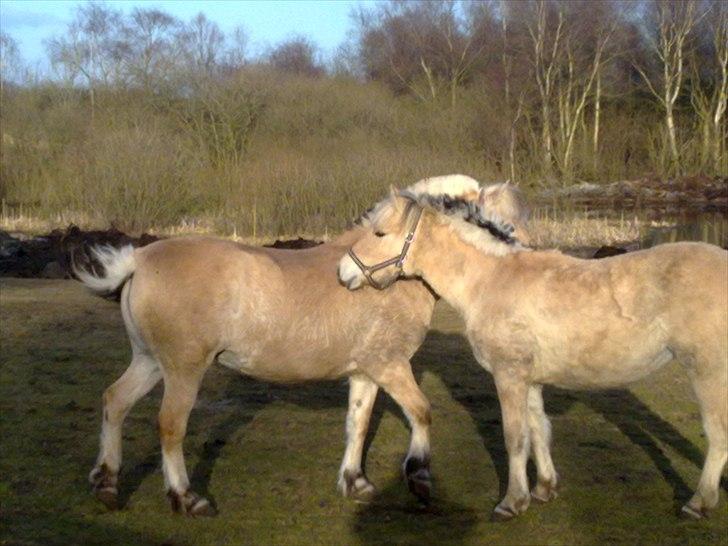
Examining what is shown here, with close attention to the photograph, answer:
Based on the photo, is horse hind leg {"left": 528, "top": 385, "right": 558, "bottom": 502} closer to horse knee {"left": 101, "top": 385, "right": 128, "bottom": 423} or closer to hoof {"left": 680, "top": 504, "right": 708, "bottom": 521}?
hoof {"left": 680, "top": 504, "right": 708, "bottom": 521}

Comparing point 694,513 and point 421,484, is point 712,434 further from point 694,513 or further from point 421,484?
point 421,484

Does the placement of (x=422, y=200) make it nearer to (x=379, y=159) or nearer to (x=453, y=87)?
(x=379, y=159)

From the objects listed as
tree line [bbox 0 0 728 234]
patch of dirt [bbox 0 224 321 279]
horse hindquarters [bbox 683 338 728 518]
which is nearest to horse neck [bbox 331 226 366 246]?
horse hindquarters [bbox 683 338 728 518]

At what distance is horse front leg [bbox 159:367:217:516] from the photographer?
22.6 ft

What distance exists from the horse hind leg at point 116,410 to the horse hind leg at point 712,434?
3.50m

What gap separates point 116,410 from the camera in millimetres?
7270

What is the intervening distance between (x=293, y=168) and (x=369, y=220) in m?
22.0

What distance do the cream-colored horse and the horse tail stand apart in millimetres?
1432

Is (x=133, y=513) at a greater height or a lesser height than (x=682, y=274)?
lesser

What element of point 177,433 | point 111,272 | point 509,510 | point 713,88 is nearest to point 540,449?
point 509,510

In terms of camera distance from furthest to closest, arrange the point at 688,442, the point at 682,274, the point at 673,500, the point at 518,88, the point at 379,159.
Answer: the point at 518,88, the point at 379,159, the point at 688,442, the point at 673,500, the point at 682,274

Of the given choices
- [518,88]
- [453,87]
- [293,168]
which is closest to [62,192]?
[293,168]

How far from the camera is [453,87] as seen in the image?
145ft

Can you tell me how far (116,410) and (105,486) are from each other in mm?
498
